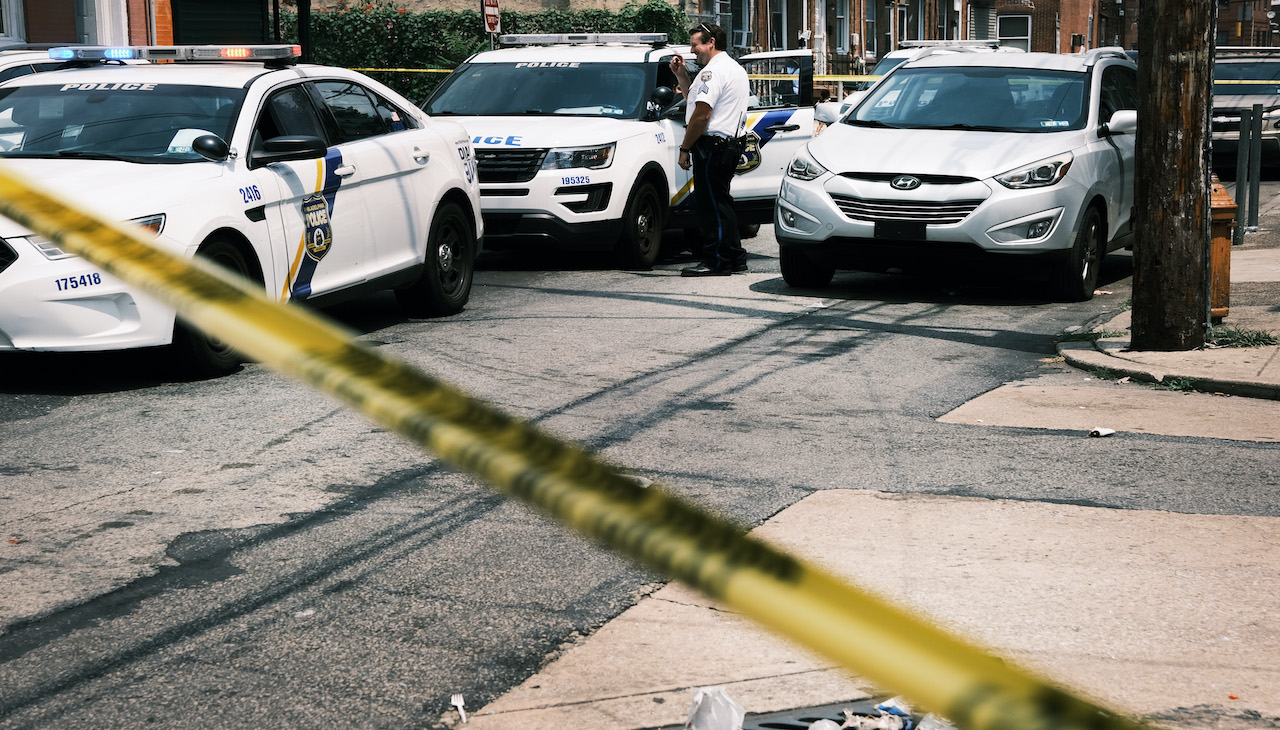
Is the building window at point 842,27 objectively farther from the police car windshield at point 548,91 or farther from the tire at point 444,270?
the tire at point 444,270

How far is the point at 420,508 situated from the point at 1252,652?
2701 mm

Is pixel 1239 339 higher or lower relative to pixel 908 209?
lower

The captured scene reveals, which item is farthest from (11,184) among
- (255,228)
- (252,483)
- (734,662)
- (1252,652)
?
(255,228)

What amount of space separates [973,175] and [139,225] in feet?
18.0

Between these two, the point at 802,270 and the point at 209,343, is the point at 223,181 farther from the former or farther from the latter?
the point at 802,270

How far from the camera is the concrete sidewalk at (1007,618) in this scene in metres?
3.29

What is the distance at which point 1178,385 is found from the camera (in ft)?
23.5

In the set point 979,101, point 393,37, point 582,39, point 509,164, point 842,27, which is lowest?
point 509,164

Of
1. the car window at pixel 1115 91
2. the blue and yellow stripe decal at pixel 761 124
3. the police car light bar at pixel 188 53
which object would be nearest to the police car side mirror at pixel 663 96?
the blue and yellow stripe decal at pixel 761 124

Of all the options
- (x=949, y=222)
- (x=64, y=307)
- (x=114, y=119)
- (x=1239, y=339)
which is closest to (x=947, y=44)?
(x=949, y=222)

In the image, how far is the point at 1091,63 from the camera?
35.8 ft

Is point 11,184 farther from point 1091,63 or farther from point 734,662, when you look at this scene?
point 1091,63

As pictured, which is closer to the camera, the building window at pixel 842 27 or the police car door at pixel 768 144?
the police car door at pixel 768 144

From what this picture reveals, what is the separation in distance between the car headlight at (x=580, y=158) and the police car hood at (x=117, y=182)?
407 cm
